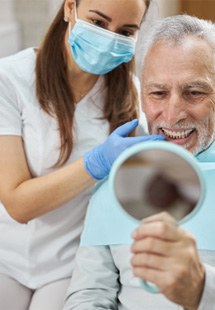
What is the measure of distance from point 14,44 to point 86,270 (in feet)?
6.60

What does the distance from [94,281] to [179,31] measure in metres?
0.69

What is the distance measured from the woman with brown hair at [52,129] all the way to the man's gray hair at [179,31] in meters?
0.20

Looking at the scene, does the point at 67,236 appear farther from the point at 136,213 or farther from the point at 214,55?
the point at 136,213

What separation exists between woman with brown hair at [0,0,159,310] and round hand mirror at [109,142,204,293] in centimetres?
72

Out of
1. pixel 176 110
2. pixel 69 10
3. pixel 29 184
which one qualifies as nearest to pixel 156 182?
pixel 176 110

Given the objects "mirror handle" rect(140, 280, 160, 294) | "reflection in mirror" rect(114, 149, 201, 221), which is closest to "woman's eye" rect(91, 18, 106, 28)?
"reflection in mirror" rect(114, 149, 201, 221)

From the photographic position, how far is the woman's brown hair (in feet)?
5.78

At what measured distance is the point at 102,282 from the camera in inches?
59.3

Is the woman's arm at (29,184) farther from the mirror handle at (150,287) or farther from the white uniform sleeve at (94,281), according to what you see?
the mirror handle at (150,287)

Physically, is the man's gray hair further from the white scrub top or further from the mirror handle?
the mirror handle

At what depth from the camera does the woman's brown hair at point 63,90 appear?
176 cm

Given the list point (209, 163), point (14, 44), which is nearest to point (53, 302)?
point (209, 163)

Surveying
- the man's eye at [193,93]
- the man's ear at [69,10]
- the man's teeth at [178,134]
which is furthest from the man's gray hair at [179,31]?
the man's ear at [69,10]

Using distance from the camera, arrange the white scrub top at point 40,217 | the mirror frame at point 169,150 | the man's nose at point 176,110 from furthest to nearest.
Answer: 1. the white scrub top at point 40,217
2. the man's nose at point 176,110
3. the mirror frame at point 169,150
